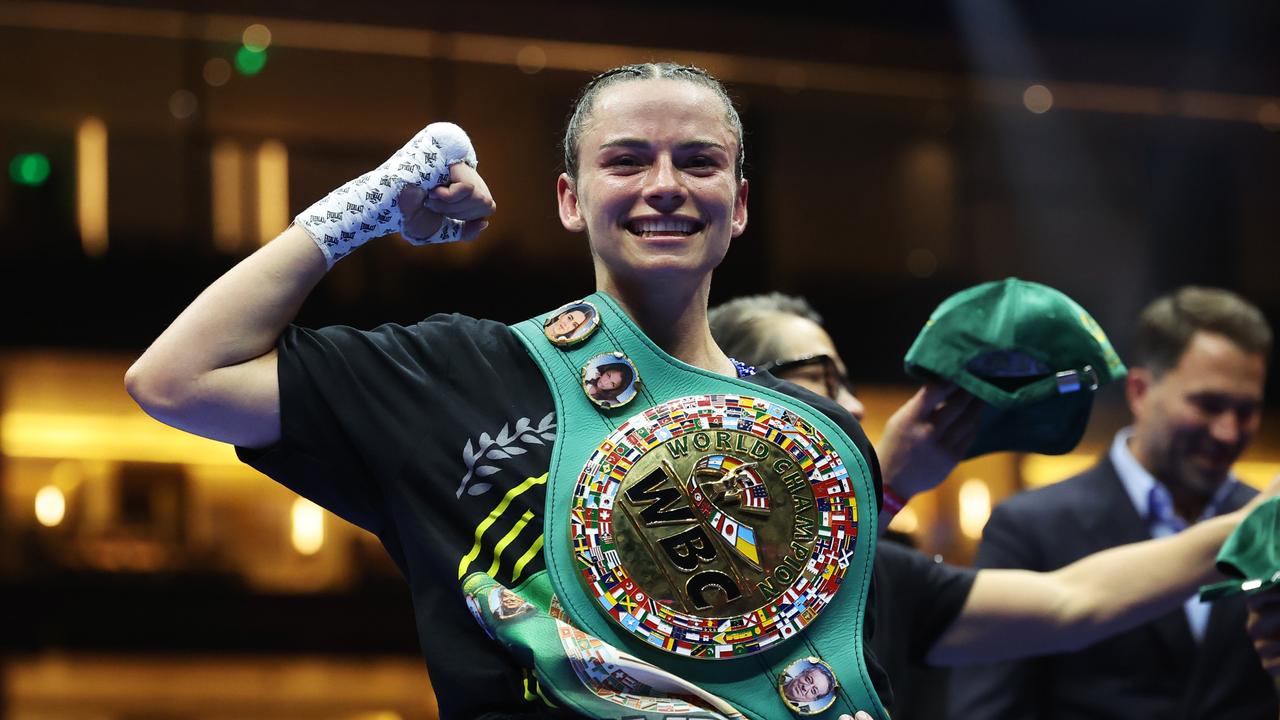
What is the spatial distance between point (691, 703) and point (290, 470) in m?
0.47

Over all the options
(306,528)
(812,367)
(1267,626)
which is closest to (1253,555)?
(1267,626)

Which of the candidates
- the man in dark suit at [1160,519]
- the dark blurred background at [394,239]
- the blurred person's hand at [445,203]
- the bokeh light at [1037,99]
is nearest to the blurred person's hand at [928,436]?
the blurred person's hand at [445,203]

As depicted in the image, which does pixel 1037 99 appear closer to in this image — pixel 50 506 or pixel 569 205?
pixel 50 506

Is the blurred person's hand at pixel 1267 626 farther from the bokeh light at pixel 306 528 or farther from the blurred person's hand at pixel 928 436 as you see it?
the bokeh light at pixel 306 528

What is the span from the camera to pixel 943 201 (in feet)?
29.4

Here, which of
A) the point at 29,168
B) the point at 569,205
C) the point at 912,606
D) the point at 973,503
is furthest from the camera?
the point at 973,503

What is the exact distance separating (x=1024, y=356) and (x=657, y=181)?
2.08ft

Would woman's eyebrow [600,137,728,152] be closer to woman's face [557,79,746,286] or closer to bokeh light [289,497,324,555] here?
woman's face [557,79,746,286]

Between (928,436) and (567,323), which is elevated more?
(567,323)

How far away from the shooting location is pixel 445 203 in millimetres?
1729

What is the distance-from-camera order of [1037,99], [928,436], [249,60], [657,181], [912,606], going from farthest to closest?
[1037,99]
[249,60]
[912,606]
[928,436]
[657,181]

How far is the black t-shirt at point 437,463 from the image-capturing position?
1.62 m

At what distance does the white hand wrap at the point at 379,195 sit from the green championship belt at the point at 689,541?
7.5 inches

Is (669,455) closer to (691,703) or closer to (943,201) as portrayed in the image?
(691,703)
